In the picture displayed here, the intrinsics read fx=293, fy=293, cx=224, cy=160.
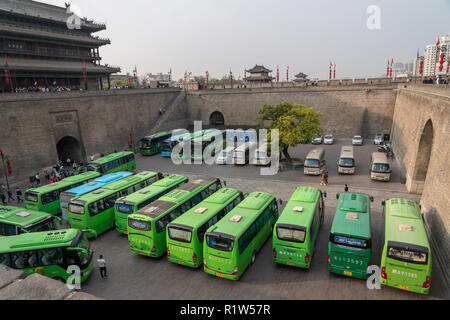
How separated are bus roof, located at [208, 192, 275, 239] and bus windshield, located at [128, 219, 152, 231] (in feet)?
9.14

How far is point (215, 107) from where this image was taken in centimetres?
4397

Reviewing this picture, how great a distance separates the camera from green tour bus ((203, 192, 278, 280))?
402 inches

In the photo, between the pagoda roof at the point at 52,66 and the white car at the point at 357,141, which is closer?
the pagoda roof at the point at 52,66

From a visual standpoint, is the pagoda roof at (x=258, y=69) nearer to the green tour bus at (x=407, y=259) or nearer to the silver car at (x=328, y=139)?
the silver car at (x=328, y=139)

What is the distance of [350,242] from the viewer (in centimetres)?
998

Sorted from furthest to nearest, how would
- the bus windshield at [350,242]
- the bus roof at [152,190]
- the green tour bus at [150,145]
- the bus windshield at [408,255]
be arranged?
1. the green tour bus at [150,145]
2. the bus roof at [152,190]
3. the bus windshield at [350,242]
4. the bus windshield at [408,255]

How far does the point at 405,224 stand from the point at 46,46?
35622 millimetres

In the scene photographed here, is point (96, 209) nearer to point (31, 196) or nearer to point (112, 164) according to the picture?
point (31, 196)

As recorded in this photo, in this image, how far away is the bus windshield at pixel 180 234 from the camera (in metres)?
11.0

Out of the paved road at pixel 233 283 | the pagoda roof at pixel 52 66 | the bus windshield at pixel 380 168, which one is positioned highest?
the pagoda roof at pixel 52 66

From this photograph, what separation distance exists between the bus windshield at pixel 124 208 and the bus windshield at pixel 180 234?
342cm

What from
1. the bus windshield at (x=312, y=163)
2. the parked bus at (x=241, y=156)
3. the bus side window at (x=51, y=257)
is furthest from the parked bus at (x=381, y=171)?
the bus side window at (x=51, y=257)

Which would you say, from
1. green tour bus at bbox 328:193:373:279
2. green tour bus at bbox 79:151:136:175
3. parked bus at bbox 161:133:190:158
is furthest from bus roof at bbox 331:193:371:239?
parked bus at bbox 161:133:190:158

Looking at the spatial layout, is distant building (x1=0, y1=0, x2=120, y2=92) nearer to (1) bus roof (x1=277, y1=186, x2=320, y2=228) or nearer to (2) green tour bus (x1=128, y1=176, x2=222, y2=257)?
(2) green tour bus (x1=128, y1=176, x2=222, y2=257)
